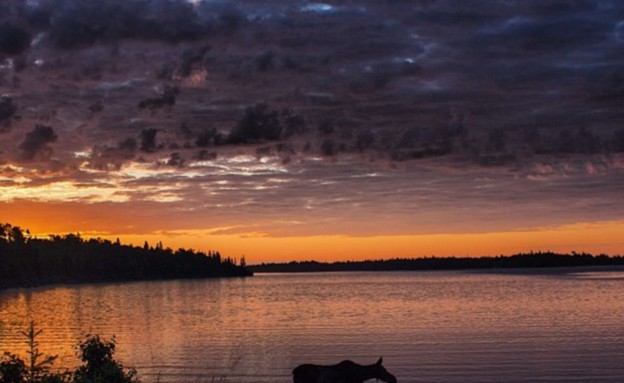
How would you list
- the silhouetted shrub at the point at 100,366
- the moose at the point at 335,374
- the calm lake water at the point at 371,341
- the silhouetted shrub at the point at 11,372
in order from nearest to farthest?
the silhouetted shrub at the point at 11,372 → the silhouetted shrub at the point at 100,366 → the moose at the point at 335,374 → the calm lake water at the point at 371,341

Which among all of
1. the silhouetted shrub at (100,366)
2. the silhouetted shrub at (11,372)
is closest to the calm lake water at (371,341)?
the silhouetted shrub at (100,366)

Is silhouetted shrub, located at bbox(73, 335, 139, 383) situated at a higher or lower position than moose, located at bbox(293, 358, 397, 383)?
higher

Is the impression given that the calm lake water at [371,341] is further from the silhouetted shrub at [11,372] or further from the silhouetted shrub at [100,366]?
the silhouetted shrub at [11,372]

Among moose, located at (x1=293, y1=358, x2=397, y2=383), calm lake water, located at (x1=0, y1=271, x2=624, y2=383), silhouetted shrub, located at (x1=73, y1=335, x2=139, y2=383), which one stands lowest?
calm lake water, located at (x1=0, y1=271, x2=624, y2=383)

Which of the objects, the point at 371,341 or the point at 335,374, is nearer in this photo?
the point at 335,374

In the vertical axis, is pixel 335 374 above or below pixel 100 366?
below

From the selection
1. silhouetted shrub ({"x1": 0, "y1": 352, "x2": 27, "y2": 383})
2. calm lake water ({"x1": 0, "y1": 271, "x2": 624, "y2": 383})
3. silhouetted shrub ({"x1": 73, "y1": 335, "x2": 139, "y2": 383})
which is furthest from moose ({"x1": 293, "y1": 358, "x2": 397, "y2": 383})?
silhouetted shrub ({"x1": 0, "y1": 352, "x2": 27, "y2": 383})

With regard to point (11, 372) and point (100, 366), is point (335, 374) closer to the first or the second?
point (100, 366)

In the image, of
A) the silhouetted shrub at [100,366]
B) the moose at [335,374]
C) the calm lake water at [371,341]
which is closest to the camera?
the silhouetted shrub at [100,366]

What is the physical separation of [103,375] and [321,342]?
47.9 meters

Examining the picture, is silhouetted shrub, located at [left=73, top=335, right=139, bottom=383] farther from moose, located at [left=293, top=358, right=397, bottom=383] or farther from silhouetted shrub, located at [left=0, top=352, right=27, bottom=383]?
moose, located at [left=293, top=358, right=397, bottom=383]

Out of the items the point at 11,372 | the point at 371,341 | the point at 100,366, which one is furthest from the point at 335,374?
the point at 371,341

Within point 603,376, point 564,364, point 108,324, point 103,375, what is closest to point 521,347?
point 564,364

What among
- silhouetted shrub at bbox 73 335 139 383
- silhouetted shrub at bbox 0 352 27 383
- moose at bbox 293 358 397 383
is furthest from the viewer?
moose at bbox 293 358 397 383
